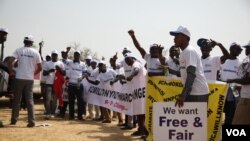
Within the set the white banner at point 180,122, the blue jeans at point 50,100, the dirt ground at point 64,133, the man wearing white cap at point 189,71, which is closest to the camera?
the white banner at point 180,122

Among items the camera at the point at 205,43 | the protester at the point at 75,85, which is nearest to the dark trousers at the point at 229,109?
the camera at the point at 205,43

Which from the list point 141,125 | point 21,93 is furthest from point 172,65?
point 21,93

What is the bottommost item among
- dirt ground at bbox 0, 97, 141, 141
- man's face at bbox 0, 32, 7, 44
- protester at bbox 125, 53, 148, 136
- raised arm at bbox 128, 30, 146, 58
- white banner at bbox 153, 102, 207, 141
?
dirt ground at bbox 0, 97, 141, 141

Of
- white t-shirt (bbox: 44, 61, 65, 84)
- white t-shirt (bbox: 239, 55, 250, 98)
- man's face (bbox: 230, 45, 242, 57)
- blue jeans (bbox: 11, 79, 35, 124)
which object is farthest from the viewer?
white t-shirt (bbox: 44, 61, 65, 84)

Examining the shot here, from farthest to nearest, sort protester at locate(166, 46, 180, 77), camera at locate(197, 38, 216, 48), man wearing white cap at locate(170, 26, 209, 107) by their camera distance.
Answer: protester at locate(166, 46, 180, 77), camera at locate(197, 38, 216, 48), man wearing white cap at locate(170, 26, 209, 107)

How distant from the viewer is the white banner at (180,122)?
569cm

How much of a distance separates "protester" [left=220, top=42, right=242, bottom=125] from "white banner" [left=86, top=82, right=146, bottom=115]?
2.23m

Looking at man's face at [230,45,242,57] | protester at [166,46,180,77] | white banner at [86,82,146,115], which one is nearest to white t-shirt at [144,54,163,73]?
protester at [166,46,180,77]

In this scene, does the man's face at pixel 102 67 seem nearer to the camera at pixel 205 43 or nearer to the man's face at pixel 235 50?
the man's face at pixel 235 50

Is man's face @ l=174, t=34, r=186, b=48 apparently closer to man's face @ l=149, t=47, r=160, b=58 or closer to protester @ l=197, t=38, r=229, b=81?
protester @ l=197, t=38, r=229, b=81

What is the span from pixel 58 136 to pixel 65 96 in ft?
14.9

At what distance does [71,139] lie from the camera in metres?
8.22

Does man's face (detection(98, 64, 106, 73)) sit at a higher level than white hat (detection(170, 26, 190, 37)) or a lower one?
lower

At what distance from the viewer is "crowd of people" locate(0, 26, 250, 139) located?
613 centimetres
